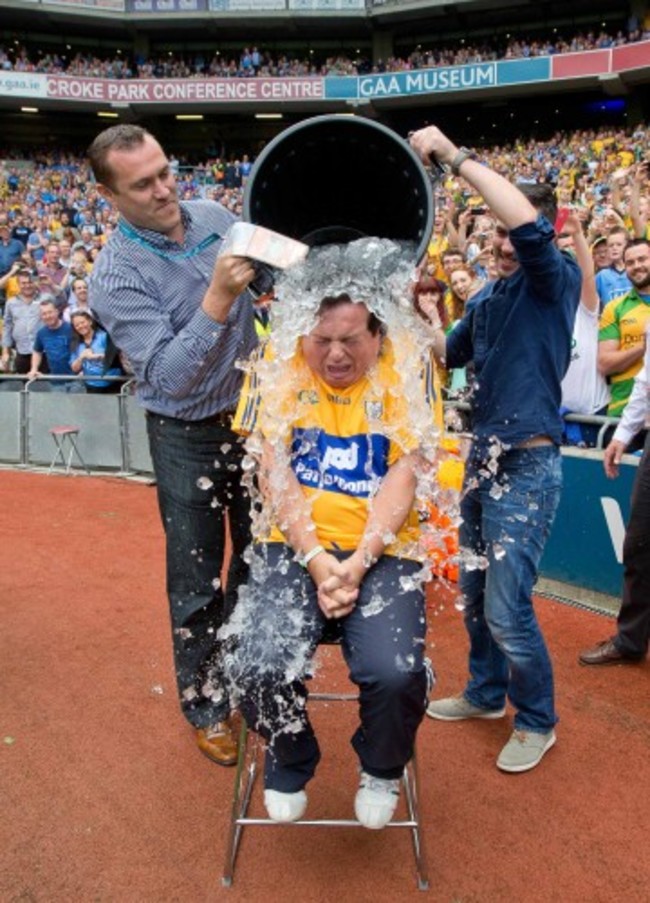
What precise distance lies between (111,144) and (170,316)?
1.89ft

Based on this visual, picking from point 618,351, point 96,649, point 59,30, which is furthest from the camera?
point 59,30

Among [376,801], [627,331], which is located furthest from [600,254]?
[376,801]

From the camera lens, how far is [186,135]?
35.6 meters

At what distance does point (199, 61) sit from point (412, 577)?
3673cm

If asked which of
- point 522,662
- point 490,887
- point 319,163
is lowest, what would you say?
point 490,887

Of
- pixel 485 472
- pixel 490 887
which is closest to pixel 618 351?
pixel 485 472

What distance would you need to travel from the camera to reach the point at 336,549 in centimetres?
240

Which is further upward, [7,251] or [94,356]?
[7,251]

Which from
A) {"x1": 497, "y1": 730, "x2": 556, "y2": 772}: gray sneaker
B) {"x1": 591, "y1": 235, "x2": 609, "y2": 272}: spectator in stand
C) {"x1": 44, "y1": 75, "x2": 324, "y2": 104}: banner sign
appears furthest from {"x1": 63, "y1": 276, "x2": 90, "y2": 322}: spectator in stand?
{"x1": 44, "y1": 75, "x2": 324, "y2": 104}: banner sign

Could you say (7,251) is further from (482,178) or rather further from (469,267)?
(482,178)

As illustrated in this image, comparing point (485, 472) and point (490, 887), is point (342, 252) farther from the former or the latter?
point (490, 887)

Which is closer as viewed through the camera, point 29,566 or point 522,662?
point 522,662

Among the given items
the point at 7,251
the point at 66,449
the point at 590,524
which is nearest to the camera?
the point at 590,524

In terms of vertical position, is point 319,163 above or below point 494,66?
→ below
